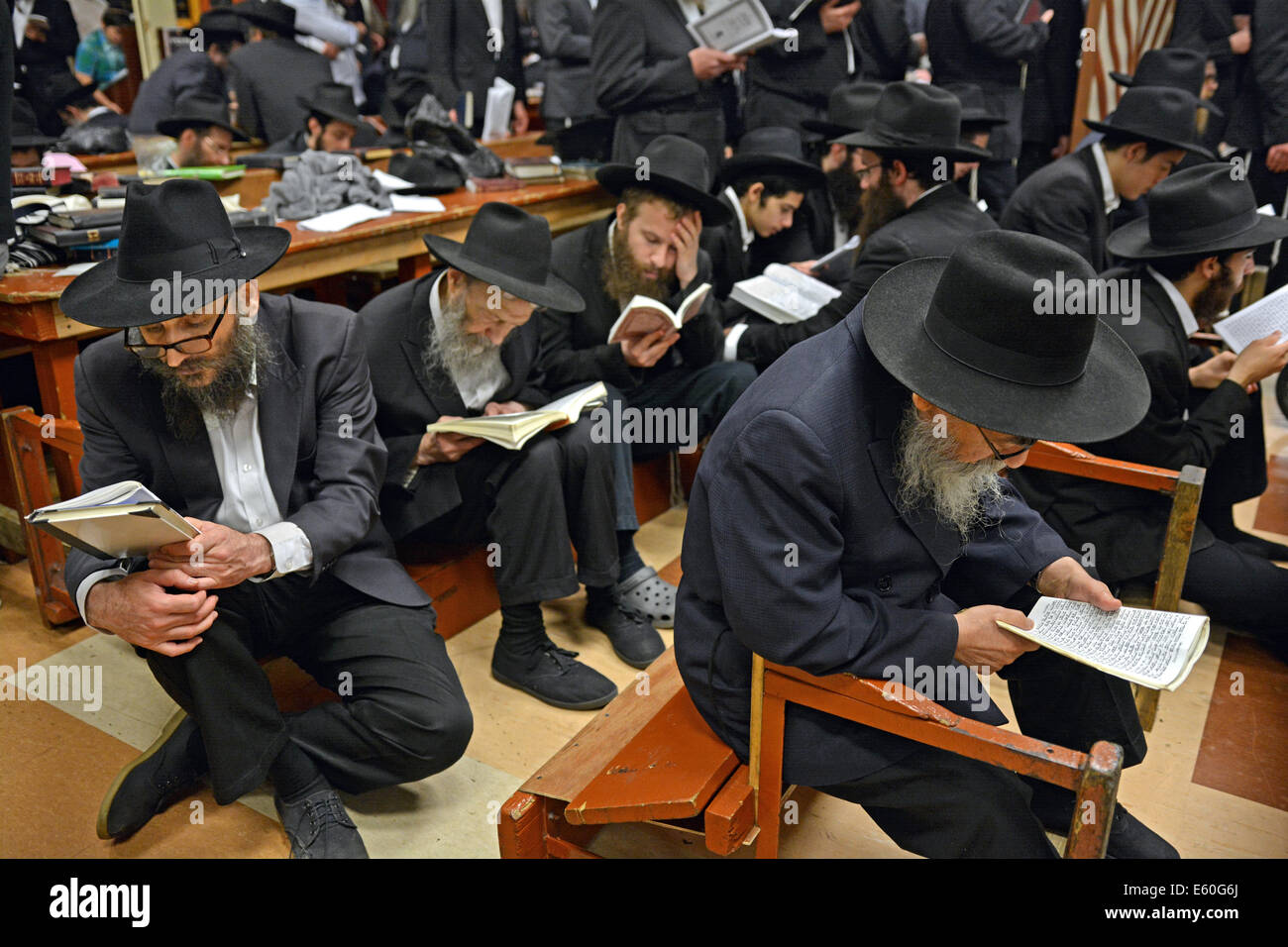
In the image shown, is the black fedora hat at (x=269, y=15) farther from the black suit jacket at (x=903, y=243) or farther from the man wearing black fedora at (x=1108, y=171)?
the man wearing black fedora at (x=1108, y=171)

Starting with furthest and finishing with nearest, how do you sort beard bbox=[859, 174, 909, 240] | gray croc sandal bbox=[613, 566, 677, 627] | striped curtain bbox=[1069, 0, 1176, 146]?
1. striped curtain bbox=[1069, 0, 1176, 146]
2. beard bbox=[859, 174, 909, 240]
3. gray croc sandal bbox=[613, 566, 677, 627]

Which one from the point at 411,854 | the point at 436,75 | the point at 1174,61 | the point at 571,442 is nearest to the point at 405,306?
the point at 571,442

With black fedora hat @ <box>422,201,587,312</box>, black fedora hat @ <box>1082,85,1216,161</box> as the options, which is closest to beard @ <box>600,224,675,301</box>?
black fedora hat @ <box>422,201,587,312</box>

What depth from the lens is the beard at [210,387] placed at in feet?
7.34

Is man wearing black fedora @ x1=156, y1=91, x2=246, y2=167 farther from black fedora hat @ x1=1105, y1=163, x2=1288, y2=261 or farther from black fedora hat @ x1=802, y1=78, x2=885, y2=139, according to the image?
black fedora hat @ x1=1105, y1=163, x2=1288, y2=261

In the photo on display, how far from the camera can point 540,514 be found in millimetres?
2906

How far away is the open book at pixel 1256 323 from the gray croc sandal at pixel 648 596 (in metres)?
1.86

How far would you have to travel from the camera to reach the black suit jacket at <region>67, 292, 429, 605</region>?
2277 mm

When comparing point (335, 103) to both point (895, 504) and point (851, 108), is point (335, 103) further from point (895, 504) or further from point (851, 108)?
point (895, 504)

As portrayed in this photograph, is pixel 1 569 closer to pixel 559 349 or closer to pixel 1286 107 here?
pixel 559 349

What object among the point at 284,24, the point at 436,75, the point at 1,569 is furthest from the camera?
the point at 436,75

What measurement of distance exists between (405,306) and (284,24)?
4.06m

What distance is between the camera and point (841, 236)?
194 inches

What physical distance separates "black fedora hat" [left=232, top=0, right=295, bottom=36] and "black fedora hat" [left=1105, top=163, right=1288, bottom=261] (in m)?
5.17
